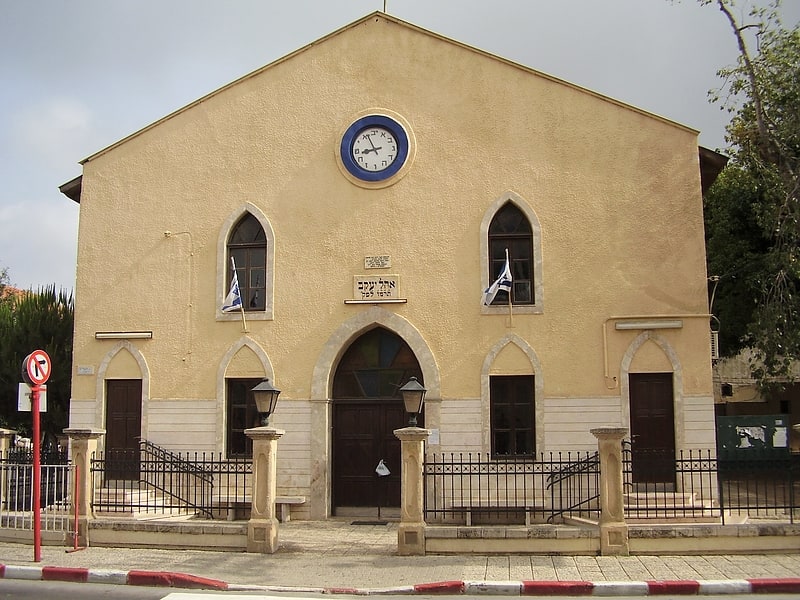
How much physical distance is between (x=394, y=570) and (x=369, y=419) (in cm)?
508

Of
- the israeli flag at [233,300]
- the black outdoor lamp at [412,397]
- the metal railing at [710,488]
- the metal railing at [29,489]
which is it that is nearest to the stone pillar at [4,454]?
the metal railing at [29,489]

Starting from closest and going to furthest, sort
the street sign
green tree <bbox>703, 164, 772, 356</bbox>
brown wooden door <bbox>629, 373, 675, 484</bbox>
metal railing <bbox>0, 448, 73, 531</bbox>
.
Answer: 1. the street sign
2. metal railing <bbox>0, 448, 73, 531</bbox>
3. brown wooden door <bbox>629, 373, 675, 484</bbox>
4. green tree <bbox>703, 164, 772, 356</bbox>

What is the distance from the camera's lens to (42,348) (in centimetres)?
2234

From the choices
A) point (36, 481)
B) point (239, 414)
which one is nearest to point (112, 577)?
point (36, 481)

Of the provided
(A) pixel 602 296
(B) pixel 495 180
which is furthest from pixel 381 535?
(B) pixel 495 180

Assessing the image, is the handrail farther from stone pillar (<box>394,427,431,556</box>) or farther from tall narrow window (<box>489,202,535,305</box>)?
tall narrow window (<box>489,202,535,305</box>)

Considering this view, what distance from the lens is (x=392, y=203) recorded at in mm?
16062

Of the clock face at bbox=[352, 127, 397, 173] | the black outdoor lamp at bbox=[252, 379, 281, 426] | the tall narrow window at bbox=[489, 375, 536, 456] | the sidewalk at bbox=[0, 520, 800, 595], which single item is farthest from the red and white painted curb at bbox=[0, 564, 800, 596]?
the clock face at bbox=[352, 127, 397, 173]

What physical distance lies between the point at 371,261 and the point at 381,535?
4.93m

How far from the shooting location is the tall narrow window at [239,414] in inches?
631

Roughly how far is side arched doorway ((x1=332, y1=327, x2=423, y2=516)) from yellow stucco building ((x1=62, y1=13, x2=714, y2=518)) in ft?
0.12

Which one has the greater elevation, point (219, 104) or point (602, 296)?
point (219, 104)

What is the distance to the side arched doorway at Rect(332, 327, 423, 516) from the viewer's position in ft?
51.9

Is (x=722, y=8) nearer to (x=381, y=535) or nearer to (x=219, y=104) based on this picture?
(x=219, y=104)
